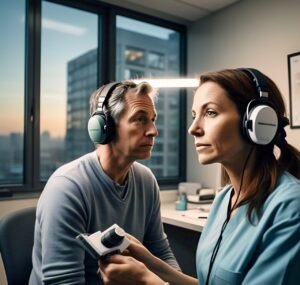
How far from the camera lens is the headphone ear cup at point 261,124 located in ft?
2.78

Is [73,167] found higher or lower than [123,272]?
higher

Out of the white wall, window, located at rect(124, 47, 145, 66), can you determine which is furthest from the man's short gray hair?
window, located at rect(124, 47, 145, 66)

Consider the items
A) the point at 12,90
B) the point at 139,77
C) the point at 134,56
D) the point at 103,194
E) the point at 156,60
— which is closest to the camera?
the point at 103,194

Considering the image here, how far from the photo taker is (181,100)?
3.24 metres

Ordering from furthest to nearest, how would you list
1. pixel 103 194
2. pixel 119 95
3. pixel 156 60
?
pixel 156 60
pixel 119 95
pixel 103 194

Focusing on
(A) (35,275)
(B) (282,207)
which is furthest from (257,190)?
(A) (35,275)

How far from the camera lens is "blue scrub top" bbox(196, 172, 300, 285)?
2.41 ft

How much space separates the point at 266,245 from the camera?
2.54 feet

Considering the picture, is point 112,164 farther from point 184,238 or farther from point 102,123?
point 184,238

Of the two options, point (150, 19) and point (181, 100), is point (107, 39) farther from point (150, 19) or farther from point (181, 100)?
point (181, 100)

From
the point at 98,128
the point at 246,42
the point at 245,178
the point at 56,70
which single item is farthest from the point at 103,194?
the point at 246,42

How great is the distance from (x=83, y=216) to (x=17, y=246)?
0.36m

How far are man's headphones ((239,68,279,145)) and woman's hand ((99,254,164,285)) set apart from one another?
17.3 inches

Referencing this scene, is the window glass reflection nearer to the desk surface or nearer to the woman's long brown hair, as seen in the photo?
the desk surface
